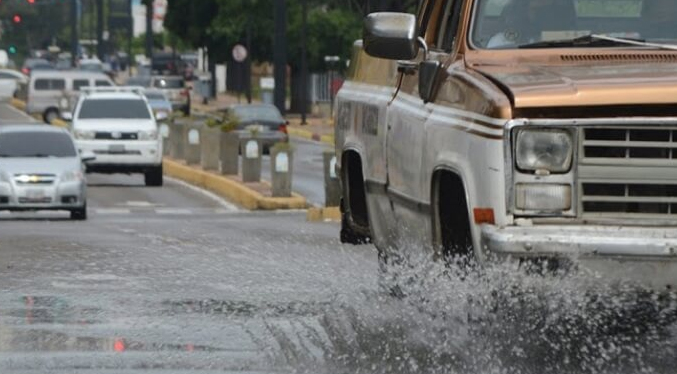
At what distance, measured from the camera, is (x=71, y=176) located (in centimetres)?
2803

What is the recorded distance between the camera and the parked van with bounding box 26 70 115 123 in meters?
66.4

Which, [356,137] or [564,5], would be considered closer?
[564,5]

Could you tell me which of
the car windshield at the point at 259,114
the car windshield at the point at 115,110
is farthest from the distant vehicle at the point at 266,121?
the car windshield at the point at 115,110

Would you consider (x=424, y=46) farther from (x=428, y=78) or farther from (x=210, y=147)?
(x=210, y=147)

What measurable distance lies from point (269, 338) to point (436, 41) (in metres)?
1.99

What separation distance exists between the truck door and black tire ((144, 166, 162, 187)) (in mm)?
26833

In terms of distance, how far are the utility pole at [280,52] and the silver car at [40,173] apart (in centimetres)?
1503

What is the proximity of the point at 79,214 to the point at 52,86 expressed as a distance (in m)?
40.0

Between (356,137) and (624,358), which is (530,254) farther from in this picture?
(356,137)

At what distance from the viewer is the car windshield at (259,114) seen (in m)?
50.3

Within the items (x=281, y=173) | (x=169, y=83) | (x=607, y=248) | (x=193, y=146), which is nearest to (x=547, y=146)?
(x=607, y=248)

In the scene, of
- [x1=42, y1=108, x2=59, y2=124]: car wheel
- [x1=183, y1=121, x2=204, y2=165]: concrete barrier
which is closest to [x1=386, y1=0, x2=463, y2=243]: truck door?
[x1=183, y1=121, x2=204, y2=165]: concrete barrier

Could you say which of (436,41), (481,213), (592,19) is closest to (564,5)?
(592,19)

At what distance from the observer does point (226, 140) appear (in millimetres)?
37750
